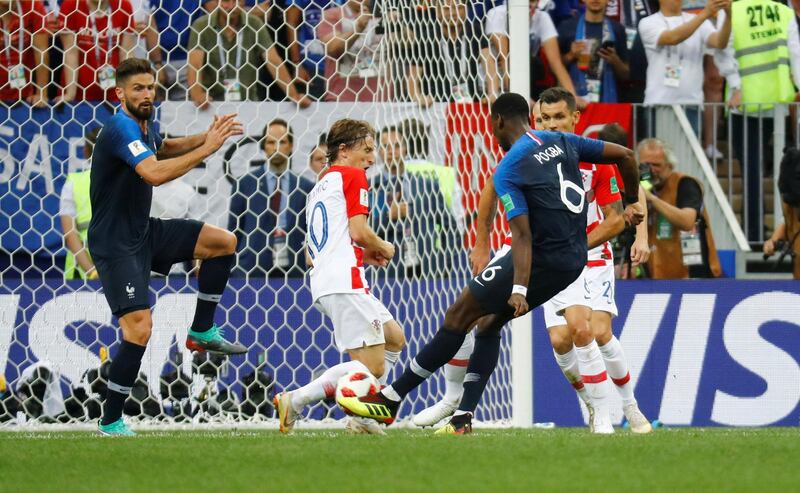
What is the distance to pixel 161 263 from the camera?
319 inches

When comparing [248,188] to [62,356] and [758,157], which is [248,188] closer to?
[62,356]

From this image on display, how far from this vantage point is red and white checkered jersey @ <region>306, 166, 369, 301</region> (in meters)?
7.68

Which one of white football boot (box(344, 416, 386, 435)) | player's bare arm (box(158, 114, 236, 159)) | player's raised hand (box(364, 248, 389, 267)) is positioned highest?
player's bare arm (box(158, 114, 236, 159))

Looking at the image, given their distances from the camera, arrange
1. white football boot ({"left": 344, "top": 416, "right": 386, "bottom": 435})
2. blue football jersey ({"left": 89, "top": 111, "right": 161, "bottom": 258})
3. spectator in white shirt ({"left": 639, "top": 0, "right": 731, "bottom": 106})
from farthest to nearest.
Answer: spectator in white shirt ({"left": 639, "top": 0, "right": 731, "bottom": 106}) → white football boot ({"left": 344, "top": 416, "right": 386, "bottom": 435}) → blue football jersey ({"left": 89, "top": 111, "right": 161, "bottom": 258})

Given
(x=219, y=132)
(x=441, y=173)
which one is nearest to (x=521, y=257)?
(x=219, y=132)

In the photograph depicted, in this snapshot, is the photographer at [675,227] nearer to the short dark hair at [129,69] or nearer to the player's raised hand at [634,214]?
the player's raised hand at [634,214]

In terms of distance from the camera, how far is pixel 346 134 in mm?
7922

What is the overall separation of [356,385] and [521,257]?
1105 millimetres

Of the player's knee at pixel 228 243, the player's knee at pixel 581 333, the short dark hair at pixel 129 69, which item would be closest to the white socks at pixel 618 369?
the player's knee at pixel 581 333

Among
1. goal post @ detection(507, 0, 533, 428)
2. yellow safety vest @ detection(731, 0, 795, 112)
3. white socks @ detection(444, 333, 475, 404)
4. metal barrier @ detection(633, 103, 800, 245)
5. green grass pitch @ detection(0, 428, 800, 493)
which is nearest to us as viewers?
green grass pitch @ detection(0, 428, 800, 493)

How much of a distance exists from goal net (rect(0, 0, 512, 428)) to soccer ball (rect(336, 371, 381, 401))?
2.67 meters

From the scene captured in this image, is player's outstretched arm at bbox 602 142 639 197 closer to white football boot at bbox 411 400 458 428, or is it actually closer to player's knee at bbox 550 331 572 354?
player's knee at bbox 550 331 572 354

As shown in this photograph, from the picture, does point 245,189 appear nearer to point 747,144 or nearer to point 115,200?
point 115,200

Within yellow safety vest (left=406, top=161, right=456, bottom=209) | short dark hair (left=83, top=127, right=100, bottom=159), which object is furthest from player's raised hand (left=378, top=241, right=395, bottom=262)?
short dark hair (left=83, top=127, right=100, bottom=159)
